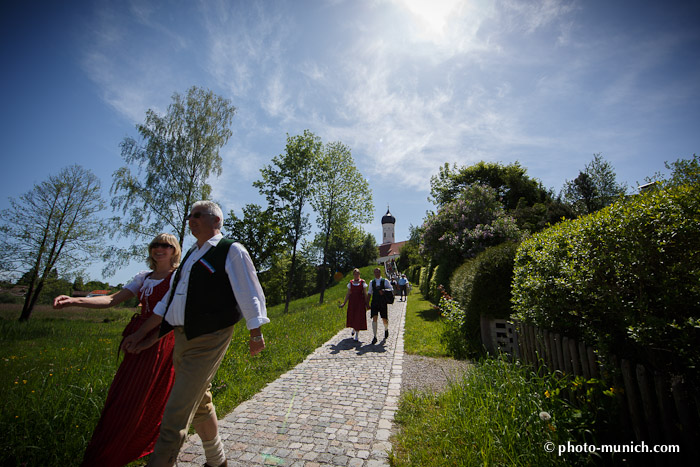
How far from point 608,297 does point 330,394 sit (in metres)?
3.63

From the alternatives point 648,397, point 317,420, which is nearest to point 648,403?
point 648,397

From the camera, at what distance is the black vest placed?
7.13 feet

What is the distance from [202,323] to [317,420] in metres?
2.20

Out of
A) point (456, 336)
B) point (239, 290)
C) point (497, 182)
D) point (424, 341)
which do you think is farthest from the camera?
point (497, 182)

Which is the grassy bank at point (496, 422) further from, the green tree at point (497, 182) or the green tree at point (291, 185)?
the green tree at point (497, 182)

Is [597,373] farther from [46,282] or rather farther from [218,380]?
[46,282]

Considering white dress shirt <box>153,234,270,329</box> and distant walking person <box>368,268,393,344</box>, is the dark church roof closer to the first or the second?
distant walking person <box>368,268,393,344</box>

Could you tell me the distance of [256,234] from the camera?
24.6m

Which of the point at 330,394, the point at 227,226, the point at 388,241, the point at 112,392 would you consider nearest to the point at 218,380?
the point at 330,394

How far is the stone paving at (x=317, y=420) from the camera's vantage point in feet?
8.92

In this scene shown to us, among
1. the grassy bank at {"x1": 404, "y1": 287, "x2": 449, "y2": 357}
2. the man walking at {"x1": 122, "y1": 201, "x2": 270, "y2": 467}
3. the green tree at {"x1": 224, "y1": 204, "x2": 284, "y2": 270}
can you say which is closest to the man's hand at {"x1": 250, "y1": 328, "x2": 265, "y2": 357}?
the man walking at {"x1": 122, "y1": 201, "x2": 270, "y2": 467}

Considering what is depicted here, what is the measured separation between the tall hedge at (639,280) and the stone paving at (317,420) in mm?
2441

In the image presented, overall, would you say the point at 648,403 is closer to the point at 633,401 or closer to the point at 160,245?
the point at 633,401

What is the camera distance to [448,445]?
274cm
